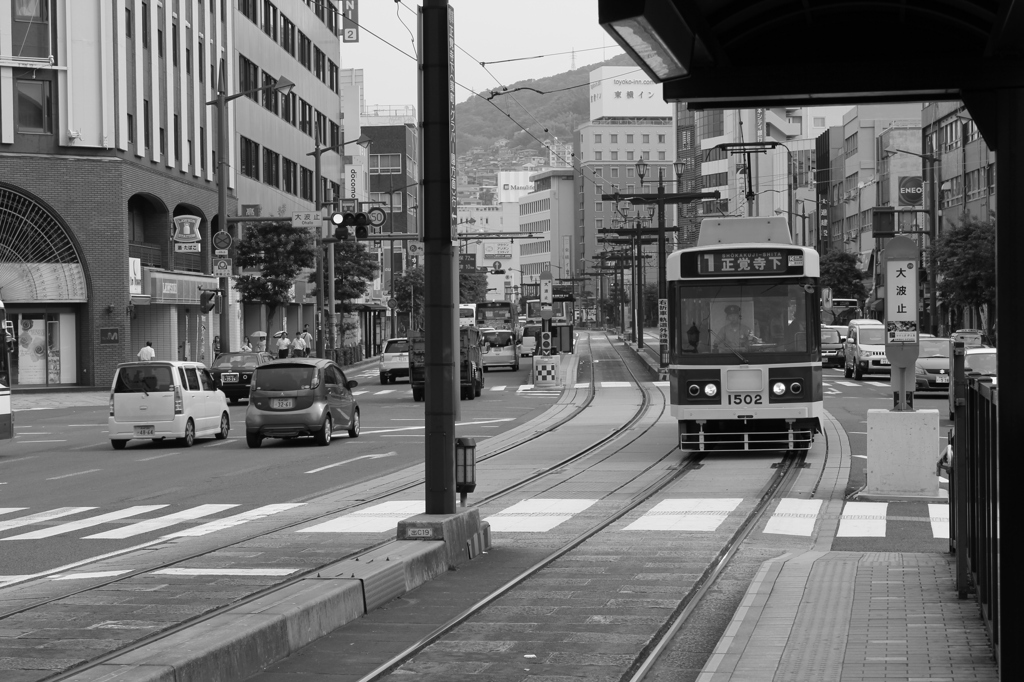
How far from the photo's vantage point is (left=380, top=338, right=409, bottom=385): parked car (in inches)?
2046

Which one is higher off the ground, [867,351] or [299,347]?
[299,347]

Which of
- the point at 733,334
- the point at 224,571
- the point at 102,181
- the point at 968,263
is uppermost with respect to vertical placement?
the point at 102,181

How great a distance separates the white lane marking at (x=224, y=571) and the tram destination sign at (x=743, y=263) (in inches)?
452

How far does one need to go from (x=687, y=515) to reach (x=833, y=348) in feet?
158

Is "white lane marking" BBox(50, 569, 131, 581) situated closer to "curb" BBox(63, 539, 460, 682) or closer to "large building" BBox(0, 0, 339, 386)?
"curb" BBox(63, 539, 460, 682)

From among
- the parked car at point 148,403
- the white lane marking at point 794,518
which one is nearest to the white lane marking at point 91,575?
the white lane marking at point 794,518

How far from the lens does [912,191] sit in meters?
90.6

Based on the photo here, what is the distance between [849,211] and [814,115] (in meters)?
36.1

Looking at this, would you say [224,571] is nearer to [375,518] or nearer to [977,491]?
[375,518]

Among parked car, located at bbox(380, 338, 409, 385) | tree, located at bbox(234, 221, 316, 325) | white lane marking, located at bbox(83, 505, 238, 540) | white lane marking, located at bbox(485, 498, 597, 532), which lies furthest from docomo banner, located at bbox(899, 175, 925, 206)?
white lane marking, located at bbox(83, 505, 238, 540)

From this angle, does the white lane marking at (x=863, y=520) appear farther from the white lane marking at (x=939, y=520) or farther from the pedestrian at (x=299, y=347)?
the pedestrian at (x=299, y=347)

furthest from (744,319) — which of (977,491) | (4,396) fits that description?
(977,491)

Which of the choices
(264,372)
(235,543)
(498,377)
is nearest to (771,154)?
(498,377)

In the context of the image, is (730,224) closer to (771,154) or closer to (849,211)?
(849,211)
